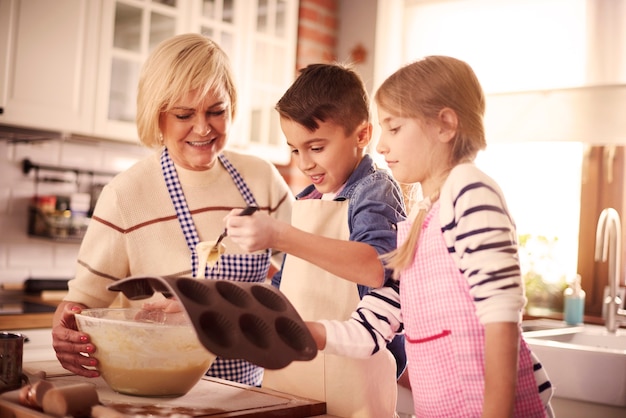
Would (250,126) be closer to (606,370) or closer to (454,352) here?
(606,370)

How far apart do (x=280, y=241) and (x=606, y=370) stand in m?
1.29

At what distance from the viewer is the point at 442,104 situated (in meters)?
1.24

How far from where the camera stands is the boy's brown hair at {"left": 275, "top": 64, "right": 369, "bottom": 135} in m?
1.49

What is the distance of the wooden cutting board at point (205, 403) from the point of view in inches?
46.4

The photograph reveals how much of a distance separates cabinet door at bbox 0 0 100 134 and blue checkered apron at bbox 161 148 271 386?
120cm

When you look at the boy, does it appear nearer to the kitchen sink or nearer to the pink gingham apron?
the pink gingham apron

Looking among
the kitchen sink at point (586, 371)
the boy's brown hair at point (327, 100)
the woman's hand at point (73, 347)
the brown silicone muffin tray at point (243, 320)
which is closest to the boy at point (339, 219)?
the boy's brown hair at point (327, 100)

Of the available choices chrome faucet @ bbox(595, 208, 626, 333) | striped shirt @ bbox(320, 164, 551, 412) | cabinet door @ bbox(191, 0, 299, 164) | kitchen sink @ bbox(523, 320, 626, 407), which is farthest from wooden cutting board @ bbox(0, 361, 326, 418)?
cabinet door @ bbox(191, 0, 299, 164)

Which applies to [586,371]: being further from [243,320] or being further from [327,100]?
[243,320]

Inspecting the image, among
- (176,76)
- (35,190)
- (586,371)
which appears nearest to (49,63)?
(35,190)

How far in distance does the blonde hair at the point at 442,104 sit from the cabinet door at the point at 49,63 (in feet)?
6.28

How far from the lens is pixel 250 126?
355 cm

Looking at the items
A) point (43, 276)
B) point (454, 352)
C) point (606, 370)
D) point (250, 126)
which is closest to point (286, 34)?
point (250, 126)

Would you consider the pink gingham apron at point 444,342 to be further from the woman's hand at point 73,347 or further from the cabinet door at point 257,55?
the cabinet door at point 257,55
